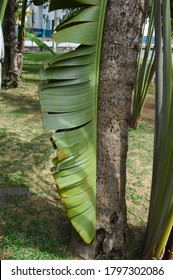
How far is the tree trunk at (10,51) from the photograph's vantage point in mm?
7742

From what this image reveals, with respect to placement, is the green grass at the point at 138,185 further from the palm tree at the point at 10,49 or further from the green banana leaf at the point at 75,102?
the palm tree at the point at 10,49

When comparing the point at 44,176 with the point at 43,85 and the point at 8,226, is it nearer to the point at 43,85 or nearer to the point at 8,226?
the point at 8,226

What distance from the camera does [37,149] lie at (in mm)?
4746

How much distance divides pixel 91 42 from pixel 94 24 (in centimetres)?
11

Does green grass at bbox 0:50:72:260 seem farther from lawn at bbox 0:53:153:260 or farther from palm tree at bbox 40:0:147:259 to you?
palm tree at bbox 40:0:147:259

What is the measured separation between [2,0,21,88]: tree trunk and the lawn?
2.39 m

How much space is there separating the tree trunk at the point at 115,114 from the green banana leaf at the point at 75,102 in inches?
3.3

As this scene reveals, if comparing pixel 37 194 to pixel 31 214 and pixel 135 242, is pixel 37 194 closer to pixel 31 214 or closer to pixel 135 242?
pixel 31 214

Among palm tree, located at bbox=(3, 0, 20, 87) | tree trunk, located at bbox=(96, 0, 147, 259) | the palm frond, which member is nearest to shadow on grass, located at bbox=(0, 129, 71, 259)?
tree trunk, located at bbox=(96, 0, 147, 259)

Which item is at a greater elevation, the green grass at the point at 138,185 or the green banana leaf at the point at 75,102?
the green banana leaf at the point at 75,102

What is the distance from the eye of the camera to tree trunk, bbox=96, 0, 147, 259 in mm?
2117

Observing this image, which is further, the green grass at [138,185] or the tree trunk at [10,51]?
the tree trunk at [10,51]

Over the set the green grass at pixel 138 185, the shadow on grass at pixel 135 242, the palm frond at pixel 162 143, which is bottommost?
the shadow on grass at pixel 135 242

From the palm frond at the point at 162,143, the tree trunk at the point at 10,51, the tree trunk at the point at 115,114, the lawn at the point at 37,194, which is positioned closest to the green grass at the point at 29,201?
the lawn at the point at 37,194
